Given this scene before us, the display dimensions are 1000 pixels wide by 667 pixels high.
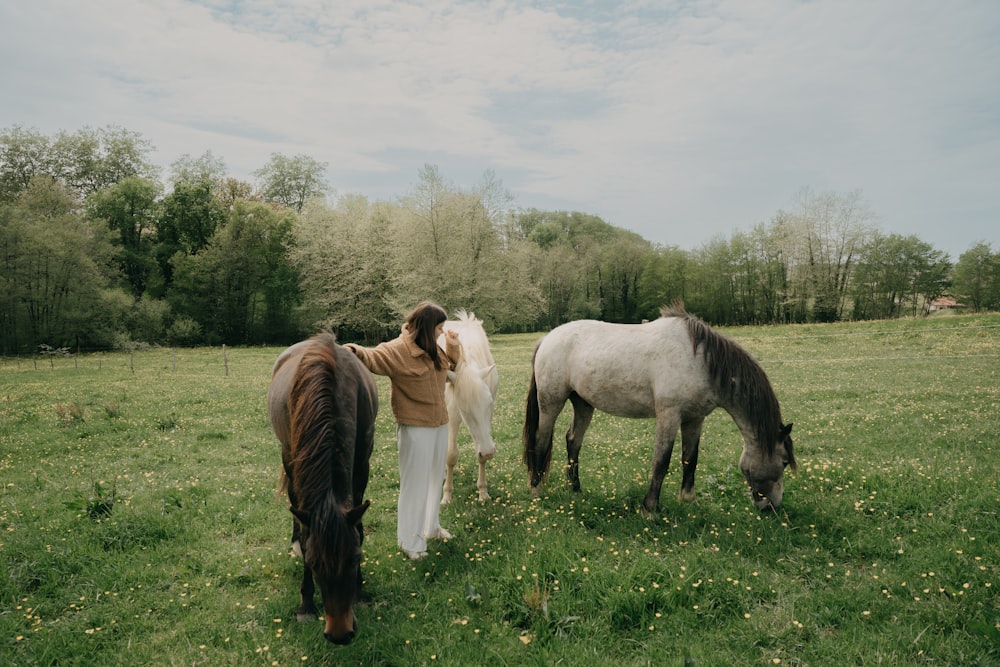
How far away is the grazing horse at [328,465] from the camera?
Answer: 10.8ft

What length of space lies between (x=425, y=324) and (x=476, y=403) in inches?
53.0

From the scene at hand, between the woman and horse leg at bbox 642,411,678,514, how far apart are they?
2387 millimetres

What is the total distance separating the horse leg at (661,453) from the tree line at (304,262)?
99.7 feet

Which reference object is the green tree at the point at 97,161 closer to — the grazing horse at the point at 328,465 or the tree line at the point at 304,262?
the tree line at the point at 304,262

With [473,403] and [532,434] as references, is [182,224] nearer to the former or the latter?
[532,434]

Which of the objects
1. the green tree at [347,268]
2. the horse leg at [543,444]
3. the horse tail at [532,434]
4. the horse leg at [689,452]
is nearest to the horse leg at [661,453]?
the horse leg at [689,452]

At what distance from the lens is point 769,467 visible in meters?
5.52

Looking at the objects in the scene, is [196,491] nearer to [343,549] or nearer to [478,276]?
[343,549]

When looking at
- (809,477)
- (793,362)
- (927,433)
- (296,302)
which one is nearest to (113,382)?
(809,477)

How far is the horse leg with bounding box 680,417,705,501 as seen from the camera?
19.9ft

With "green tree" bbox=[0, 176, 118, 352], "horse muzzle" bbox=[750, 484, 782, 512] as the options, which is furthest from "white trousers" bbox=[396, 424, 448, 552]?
"green tree" bbox=[0, 176, 118, 352]

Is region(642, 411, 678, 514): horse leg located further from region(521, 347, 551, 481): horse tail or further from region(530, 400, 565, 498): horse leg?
region(521, 347, 551, 481): horse tail

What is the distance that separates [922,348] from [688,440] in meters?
19.7

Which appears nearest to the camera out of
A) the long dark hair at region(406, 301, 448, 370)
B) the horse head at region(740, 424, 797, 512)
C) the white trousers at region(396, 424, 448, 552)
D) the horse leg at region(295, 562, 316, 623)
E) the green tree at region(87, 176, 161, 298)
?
the horse leg at region(295, 562, 316, 623)
